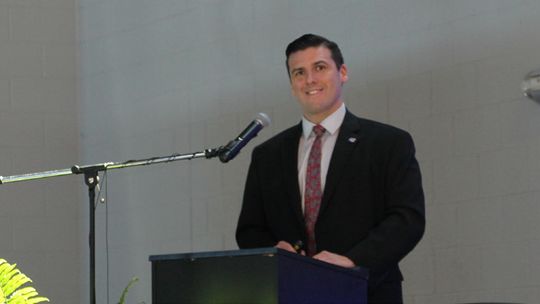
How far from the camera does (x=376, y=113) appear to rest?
5281 mm

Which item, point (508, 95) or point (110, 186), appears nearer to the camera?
point (508, 95)

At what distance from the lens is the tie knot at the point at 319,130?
12.7ft

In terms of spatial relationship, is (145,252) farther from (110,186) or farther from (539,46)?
(539,46)

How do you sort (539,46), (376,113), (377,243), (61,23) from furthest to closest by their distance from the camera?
(61,23), (376,113), (539,46), (377,243)

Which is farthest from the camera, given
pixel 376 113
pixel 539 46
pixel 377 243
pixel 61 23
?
pixel 61 23

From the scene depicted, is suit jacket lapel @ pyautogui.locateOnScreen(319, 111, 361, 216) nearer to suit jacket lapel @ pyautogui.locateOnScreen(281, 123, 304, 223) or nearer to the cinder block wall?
suit jacket lapel @ pyautogui.locateOnScreen(281, 123, 304, 223)

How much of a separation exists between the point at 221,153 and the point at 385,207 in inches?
20.4

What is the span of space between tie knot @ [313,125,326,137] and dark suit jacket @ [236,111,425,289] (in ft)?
0.21

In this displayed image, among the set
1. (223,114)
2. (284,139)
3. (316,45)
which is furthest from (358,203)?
(223,114)

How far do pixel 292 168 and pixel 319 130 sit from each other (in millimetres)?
144

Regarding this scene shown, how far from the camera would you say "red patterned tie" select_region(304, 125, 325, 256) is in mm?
3787

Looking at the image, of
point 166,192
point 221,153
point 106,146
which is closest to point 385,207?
point 221,153

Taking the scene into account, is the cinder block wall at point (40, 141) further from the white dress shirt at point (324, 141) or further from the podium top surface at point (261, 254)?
the podium top surface at point (261, 254)

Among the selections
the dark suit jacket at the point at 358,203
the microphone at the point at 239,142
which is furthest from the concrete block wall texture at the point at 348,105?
the microphone at the point at 239,142
